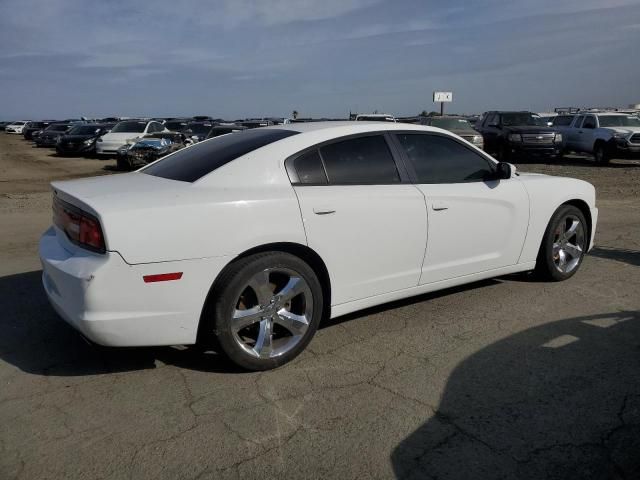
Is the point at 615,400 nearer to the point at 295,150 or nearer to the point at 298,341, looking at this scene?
the point at 298,341

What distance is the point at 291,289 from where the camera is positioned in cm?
361

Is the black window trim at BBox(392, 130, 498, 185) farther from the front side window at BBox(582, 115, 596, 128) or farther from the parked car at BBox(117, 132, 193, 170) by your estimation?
the front side window at BBox(582, 115, 596, 128)

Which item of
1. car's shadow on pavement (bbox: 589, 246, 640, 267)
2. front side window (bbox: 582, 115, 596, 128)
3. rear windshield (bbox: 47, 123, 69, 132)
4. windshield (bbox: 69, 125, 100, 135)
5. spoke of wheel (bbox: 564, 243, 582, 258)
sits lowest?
car's shadow on pavement (bbox: 589, 246, 640, 267)

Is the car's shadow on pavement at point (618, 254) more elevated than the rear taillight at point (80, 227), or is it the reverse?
the rear taillight at point (80, 227)

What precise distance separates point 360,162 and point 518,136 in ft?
54.4

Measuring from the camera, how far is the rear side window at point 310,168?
3775 millimetres

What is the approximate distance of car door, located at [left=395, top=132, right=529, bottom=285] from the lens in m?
4.32

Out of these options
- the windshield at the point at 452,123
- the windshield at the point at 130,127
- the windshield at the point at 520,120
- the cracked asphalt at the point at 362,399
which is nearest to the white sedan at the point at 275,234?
the cracked asphalt at the point at 362,399

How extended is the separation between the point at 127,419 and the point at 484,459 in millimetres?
1829

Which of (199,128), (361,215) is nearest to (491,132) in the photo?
(199,128)

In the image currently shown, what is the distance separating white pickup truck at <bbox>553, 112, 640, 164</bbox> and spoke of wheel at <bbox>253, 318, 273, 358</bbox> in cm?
1802

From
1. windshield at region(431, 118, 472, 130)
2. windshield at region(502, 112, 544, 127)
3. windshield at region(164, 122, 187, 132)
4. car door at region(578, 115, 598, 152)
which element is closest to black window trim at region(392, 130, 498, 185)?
windshield at region(431, 118, 472, 130)

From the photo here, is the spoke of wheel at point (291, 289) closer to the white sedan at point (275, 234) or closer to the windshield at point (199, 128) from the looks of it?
the white sedan at point (275, 234)

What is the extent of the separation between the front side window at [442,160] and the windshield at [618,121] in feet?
56.6
